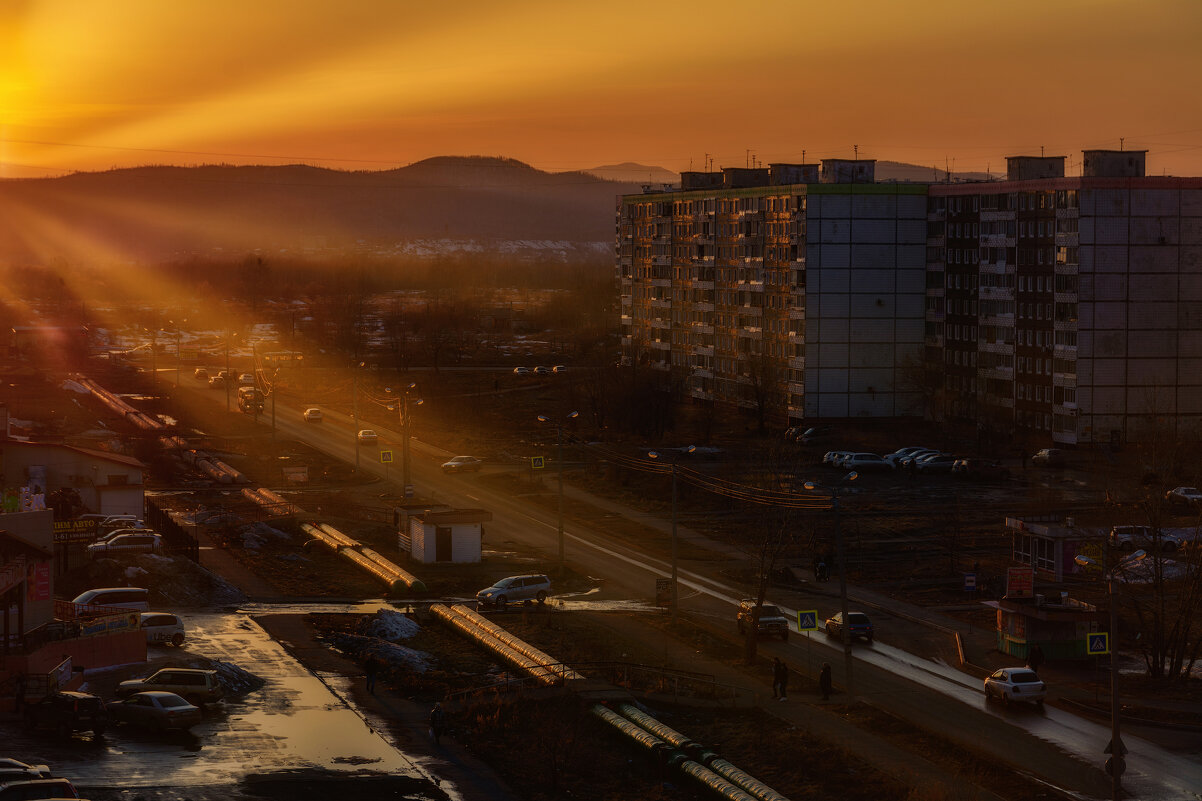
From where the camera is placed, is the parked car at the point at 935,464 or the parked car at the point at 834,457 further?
the parked car at the point at 834,457

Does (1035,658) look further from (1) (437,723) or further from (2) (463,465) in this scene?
(2) (463,465)

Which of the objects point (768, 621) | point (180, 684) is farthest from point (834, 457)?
point (180, 684)

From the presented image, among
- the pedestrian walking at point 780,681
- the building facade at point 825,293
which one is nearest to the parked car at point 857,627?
the pedestrian walking at point 780,681

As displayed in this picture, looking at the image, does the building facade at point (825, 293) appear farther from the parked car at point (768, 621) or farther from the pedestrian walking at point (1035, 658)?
the pedestrian walking at point (1035, 658)

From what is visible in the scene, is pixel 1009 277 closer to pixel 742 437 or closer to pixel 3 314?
pixel 742 437

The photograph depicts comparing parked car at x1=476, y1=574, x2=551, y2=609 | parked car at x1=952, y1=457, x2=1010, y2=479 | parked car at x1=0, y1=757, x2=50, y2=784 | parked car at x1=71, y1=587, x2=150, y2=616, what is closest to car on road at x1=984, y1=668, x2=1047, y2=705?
parked car at x1=476, y1=574, x2=551, y2=609

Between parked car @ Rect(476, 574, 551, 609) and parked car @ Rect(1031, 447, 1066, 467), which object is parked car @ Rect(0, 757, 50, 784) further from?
parked car @ Rect(1031, 447, 1066, 467)
